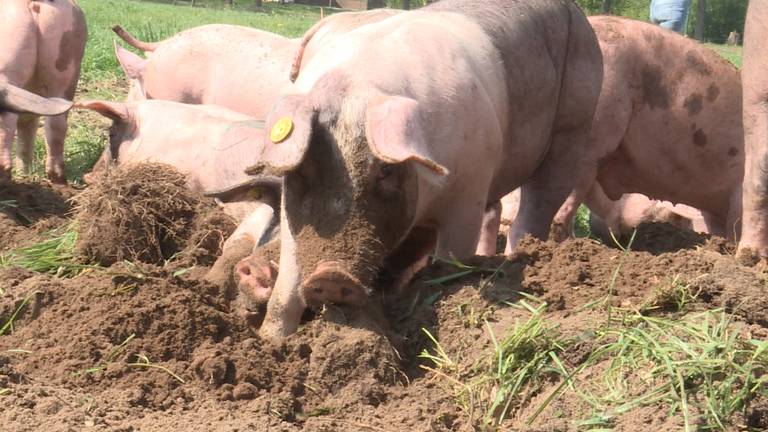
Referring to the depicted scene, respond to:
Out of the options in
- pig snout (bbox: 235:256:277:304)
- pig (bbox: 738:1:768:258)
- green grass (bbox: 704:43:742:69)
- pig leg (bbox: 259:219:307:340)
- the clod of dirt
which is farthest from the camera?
green grass (bbox: 704:43:742:69)

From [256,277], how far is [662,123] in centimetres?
363

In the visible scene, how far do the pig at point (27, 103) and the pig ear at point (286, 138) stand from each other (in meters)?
2.57

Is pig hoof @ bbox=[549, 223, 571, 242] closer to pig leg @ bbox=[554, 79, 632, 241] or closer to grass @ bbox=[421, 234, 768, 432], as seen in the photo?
pig leg @ bbox=[554, 79, 632, 241]

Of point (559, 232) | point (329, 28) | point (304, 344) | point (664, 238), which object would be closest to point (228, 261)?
point (304, 344)

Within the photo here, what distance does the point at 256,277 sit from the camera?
4.23 m

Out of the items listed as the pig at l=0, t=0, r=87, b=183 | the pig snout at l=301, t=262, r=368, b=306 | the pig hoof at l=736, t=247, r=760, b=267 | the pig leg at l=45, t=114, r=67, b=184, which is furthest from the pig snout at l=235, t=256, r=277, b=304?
the pig leg at l=45, t=114, r=67, b=184

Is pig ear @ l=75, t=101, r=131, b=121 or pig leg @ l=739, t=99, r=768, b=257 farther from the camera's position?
pig ear @ l=75, t=101, r=131, b=121

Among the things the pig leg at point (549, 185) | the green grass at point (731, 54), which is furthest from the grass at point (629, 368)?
the green grass at point (731, 54)

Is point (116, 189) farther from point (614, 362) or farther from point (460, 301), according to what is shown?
point (614, 362)

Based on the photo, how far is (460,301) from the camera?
3.93 m

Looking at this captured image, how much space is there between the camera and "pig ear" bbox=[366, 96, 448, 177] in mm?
3484

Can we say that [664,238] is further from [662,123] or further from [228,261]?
[228,261]

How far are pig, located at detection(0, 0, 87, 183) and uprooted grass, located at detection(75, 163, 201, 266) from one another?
90.5 inches

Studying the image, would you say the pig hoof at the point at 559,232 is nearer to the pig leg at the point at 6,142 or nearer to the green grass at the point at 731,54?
the pig leg at the point at 6,142
